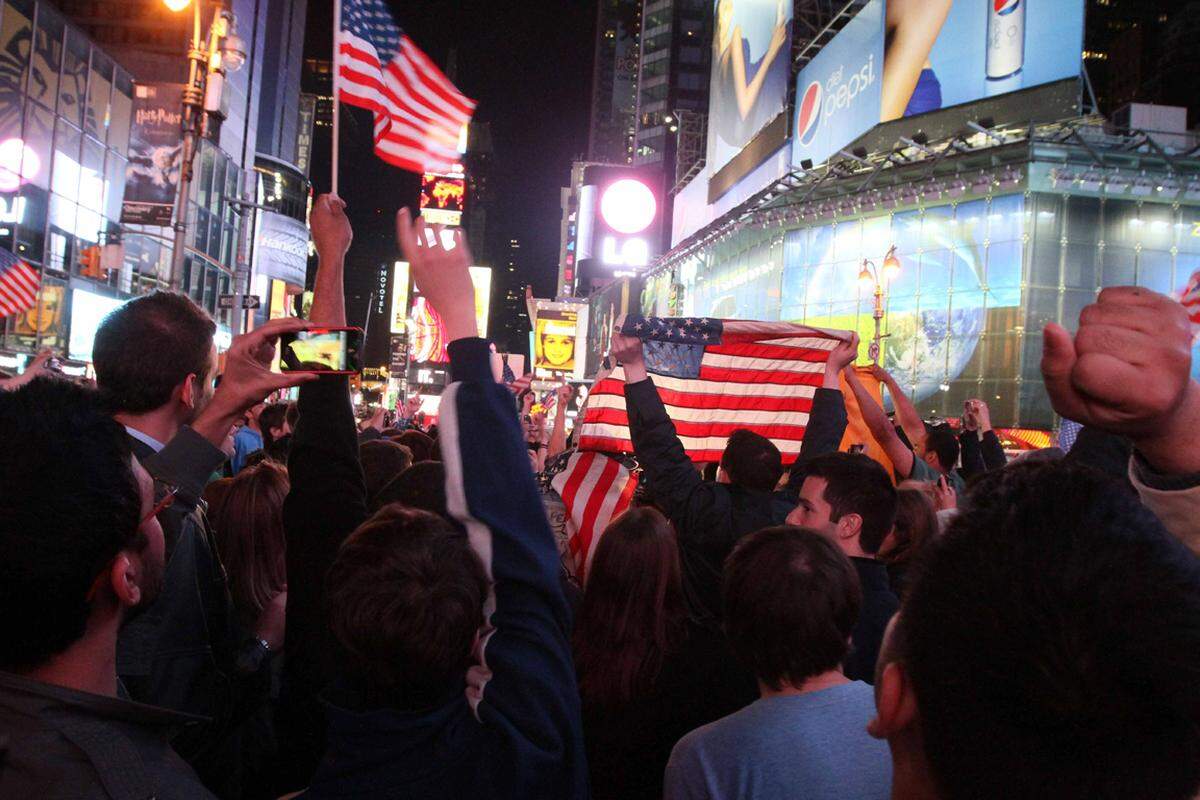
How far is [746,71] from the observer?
136 ft

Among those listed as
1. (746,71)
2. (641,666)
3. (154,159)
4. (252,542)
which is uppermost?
(746,71)

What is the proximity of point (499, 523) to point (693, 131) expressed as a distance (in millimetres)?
Answer: 62730

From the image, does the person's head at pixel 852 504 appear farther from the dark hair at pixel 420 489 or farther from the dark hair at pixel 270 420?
the dark hair at pixel 270 420

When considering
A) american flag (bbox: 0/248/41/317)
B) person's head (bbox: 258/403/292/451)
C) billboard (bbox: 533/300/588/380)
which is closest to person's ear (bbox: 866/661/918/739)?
person's head (bbox: 258/403/292/451)

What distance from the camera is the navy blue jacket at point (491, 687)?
1.83 m

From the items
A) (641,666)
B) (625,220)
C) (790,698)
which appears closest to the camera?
(790,698)

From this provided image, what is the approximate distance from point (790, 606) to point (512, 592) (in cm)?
98

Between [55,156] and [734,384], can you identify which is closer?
[734,384]

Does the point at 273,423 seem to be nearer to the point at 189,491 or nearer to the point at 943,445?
the point at 189,491

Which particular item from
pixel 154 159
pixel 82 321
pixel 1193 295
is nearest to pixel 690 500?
pixel 1193 295

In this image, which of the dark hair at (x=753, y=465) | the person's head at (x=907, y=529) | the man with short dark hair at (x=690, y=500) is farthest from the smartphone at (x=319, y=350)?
the person's head at (x=907, y=529)

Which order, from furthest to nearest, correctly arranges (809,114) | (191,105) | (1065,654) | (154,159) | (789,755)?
1. (809,114)
2. (154,159)
3. (191,105)
4. (789,755)
5. (1065,654)

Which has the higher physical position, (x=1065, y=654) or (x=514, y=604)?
(x=1065, y=654)

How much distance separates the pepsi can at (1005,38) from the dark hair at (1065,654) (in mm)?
30162
